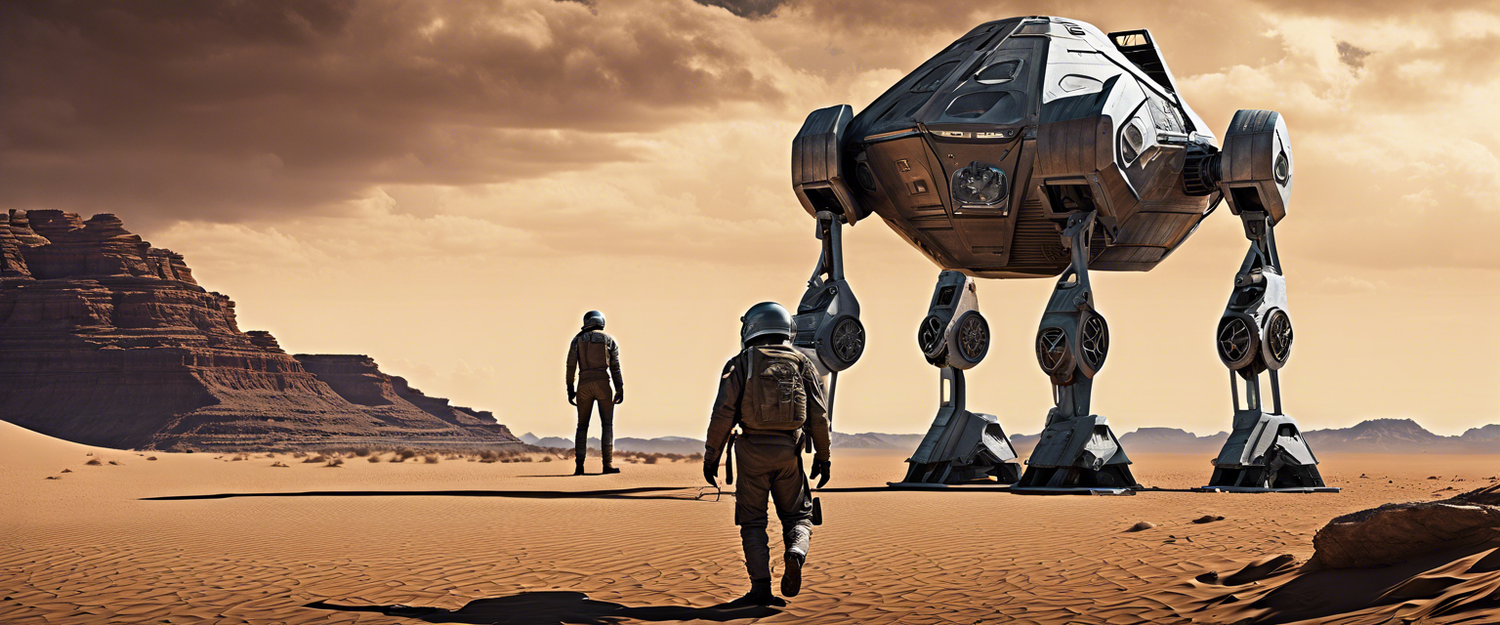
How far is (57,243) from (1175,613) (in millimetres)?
169218

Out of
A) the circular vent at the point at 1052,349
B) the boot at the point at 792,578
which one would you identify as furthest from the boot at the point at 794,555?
the circular vent at the point at 1052,349

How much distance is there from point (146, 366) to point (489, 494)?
12987 cm

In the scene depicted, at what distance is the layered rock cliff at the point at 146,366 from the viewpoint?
126750 mm

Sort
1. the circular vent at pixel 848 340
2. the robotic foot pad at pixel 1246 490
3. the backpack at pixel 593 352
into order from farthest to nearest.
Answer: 1. the backpack at pixel 593 352
2. the circular vent at pixel 848 340
3. the robotic foot pad at pixel 1246 490

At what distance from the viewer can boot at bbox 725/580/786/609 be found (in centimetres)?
806

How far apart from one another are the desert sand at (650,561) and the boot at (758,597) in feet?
0.44

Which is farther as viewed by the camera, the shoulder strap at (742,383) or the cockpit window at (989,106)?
the cockpit window at (989,106)

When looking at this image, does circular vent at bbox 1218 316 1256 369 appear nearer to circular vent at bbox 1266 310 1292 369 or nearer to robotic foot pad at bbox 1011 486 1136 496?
circular vent at bbox 1266 310 1292 369

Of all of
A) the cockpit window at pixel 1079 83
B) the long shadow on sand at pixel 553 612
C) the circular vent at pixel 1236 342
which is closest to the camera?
the long shadow on sand at pixel 553 612

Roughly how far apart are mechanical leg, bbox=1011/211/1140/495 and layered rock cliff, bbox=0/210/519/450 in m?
102

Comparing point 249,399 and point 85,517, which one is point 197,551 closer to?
point 85,517

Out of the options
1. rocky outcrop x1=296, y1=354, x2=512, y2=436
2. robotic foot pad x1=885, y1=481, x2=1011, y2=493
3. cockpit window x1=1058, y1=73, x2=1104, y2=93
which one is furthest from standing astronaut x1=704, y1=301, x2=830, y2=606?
rocky outcrop x1=296, y1=354, x2=512, y2=436

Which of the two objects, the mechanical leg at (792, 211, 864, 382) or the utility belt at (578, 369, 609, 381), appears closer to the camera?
the mechanical leg at (792, 211, 864, 382)

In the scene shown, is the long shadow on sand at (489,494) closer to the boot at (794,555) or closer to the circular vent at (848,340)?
the circular vent at (848,340)
